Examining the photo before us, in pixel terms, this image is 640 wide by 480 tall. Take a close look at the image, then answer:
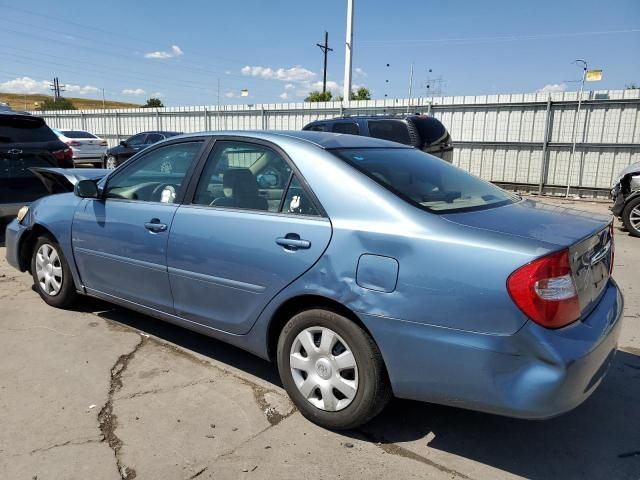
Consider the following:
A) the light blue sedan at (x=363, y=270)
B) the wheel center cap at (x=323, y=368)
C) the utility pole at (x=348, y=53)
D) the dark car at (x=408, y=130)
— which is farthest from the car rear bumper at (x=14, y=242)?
the utility pole at (x=348, y=53)

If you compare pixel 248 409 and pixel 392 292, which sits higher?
pixel 392 292

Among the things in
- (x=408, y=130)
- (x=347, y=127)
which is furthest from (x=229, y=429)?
(x=347, y=127)

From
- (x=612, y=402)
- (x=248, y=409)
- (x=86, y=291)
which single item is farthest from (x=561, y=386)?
(x=86, y=291)

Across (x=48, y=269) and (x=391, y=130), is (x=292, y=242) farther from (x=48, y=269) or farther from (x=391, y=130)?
(x=391, y=130)

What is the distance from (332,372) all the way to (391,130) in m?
7.58

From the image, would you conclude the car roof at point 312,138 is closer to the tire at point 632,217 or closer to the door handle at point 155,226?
the door handle at point 155,226

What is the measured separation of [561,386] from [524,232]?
695 millimetres

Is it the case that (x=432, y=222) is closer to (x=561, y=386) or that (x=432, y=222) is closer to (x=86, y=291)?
(x=561, y=386)

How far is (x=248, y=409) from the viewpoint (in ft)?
9.93

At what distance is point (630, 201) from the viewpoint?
841 centimetres

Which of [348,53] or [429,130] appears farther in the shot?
[348,53]

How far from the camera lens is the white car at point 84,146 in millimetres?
18219

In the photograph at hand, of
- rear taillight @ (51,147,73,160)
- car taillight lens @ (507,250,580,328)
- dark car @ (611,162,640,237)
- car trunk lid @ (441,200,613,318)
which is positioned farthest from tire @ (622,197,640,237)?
rear taillight @ (51,147,73,160)

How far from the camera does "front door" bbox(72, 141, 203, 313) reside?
3.49 metres
